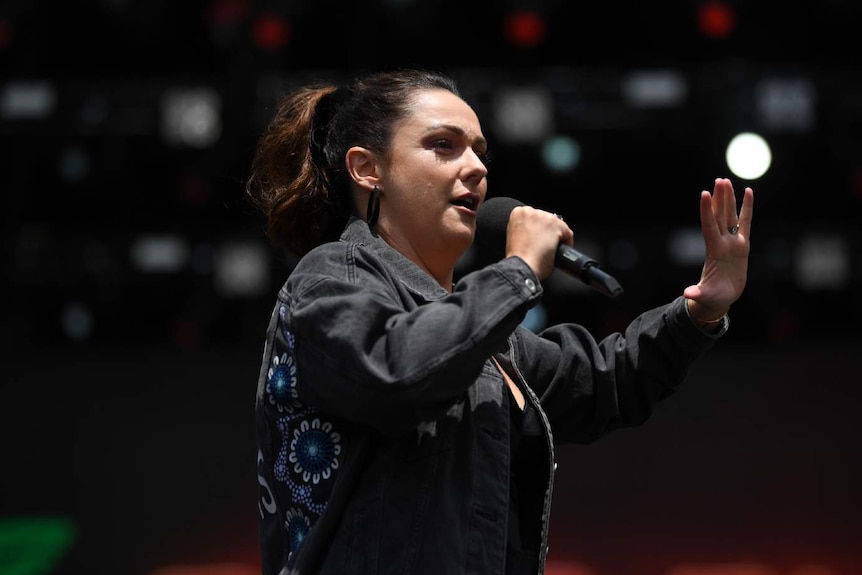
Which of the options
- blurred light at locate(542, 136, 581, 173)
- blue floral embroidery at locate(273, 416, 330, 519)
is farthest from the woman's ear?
blurred light at locate(542, 136, 581, 173)

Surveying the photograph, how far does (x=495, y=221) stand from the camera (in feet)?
5.10

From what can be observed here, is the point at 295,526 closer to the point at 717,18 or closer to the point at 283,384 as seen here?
the point at 283,384

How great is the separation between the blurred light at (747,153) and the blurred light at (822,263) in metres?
0.39

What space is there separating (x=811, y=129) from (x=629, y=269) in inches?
32.3

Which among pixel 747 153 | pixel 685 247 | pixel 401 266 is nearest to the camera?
pixel 401 266

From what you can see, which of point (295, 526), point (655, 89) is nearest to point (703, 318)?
point (295, 526)

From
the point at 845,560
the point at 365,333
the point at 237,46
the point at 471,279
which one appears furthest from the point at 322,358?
the point at 237,46

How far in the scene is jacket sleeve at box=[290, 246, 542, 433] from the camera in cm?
127

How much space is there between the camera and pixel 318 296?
1361 mm

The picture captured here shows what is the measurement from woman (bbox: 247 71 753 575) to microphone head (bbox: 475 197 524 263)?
0.02 metres

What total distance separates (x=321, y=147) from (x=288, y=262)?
2.45 meters

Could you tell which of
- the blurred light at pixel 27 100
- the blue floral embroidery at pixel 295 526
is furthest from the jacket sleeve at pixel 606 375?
the blurred light at pixel 27 100

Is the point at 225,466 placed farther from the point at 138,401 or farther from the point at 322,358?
the point at 322,358

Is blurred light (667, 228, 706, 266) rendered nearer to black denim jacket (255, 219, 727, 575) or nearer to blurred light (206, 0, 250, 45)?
blurred light (206, 0, 250, 45)
